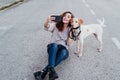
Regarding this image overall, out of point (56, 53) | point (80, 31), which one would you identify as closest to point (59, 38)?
point (56, 53)

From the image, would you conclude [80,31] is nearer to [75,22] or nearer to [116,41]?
[75,22]

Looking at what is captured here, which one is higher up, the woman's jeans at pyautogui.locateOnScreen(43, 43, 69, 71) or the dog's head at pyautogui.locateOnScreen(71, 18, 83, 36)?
the dog's head at pyautogui.locateOnScreen(71, 18, 83, 36)

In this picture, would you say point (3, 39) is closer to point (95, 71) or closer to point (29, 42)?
point (29, 42)

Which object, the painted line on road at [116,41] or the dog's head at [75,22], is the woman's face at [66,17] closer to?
the dog's head at [75,22]

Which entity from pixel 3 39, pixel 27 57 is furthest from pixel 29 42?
pixel 27 57

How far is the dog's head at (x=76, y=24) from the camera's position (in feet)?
18.4

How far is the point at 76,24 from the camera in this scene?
574 cm

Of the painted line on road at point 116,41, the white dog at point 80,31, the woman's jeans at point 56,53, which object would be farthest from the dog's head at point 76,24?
the painted line on road at point 116,41

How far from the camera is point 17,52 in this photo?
664cm

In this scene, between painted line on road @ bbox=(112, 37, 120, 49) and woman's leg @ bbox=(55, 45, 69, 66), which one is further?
painted line on road @ bbox=(112, 37, 120, 49)

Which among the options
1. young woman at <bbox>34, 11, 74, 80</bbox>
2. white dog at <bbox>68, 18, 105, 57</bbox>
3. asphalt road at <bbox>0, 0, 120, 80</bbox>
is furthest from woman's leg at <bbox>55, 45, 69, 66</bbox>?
white dog at <bbox>68, 18, 105, 57</bbox>

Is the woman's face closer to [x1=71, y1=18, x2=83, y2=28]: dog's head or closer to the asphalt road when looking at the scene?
[x1=71, y1=18, x2=83, y2=28]: dog's head

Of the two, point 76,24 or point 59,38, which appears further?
point 76,24

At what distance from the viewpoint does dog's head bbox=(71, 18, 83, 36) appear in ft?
18.4
